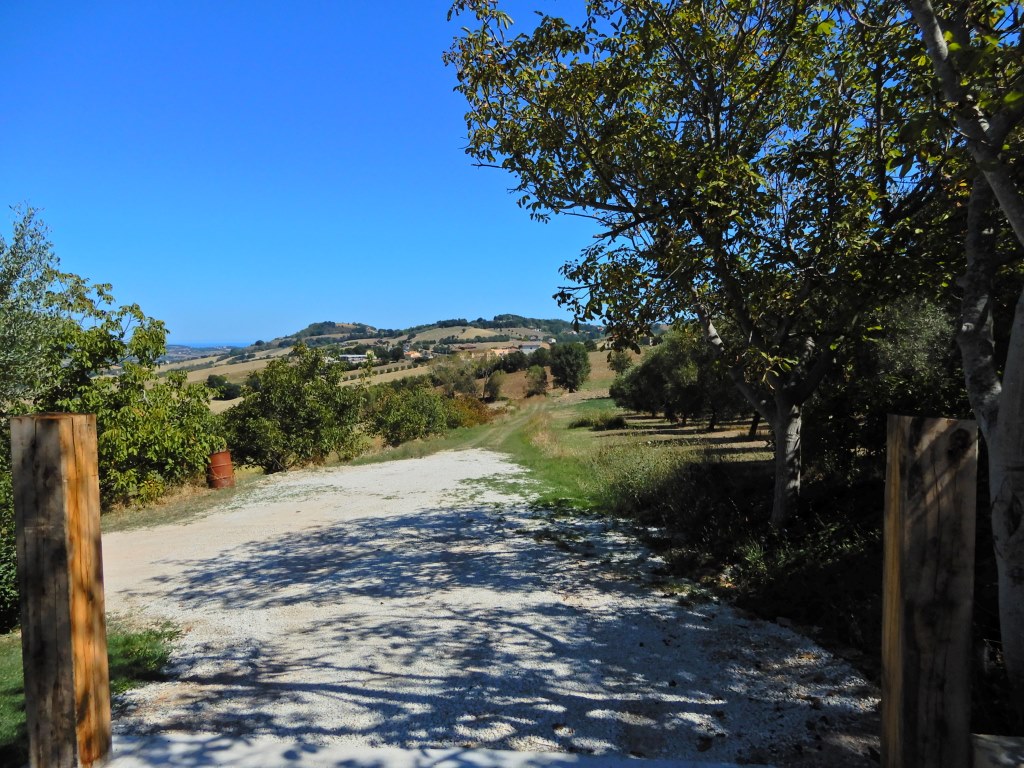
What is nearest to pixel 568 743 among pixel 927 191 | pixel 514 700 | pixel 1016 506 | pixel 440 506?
pixel 514 700

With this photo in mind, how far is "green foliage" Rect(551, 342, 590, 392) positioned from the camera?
68.4m

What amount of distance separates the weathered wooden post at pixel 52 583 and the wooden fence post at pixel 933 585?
11.1 feet

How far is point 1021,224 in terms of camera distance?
2992mm

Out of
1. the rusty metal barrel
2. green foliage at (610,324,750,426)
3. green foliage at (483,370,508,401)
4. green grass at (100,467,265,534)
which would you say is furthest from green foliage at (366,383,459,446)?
green foliage at (483,370,508,401)

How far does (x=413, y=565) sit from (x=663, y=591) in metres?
2.96

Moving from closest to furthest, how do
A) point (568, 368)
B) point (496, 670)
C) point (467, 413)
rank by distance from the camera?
point (496, 670)
point (467, 413)
point (568, 368)

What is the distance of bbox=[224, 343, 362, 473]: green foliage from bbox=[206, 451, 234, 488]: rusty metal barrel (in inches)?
Result: 125

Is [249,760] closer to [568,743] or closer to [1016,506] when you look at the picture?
[568,743]

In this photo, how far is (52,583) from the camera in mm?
2619

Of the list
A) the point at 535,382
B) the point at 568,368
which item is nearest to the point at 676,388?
the point at 535,382

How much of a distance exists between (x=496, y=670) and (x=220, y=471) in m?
11.4

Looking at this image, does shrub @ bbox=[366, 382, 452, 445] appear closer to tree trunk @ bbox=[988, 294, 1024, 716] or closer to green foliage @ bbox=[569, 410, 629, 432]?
green foliage @ bbox=[569, 410, 629, 432]

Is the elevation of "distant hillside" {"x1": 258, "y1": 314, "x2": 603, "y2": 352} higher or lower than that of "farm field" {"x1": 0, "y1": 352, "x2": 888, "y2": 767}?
higher

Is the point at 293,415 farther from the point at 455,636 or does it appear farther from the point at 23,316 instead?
the point at 455,636
